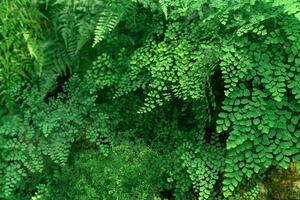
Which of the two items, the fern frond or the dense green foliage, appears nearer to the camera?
the dense green foliage

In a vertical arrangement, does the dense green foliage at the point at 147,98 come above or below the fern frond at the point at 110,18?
below

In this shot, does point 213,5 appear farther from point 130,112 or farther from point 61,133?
point 61,133

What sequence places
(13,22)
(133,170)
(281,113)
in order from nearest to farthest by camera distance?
1. (281,113)
2. (133,170)
3. (13,22)

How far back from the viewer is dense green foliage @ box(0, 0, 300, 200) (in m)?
2.83

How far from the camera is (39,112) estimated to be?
3.36m

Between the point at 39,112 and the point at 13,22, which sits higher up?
the point at 13,22

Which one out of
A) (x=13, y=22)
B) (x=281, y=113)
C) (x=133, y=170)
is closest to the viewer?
(x=281, y=113)

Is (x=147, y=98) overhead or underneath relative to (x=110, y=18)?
underneath

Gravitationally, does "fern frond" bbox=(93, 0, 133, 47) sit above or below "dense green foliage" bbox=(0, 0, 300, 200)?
above

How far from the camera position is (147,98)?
3.19m

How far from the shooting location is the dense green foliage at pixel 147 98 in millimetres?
2828

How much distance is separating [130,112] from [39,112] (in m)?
0.65

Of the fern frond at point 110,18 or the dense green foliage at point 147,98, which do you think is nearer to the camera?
the dense green foliage at point 147,98

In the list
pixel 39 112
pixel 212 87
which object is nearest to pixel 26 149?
pixel 39 112
